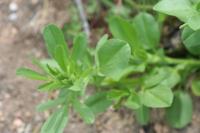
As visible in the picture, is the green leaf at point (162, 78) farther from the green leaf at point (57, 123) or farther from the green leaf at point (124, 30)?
the green leaf at point (57, 123)

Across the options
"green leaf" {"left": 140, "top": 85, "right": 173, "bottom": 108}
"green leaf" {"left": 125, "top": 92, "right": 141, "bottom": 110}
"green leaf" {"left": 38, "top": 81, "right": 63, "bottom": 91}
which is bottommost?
"green leaf" {"left": 140, "top": 85, "right": 173, "bottom": 108}

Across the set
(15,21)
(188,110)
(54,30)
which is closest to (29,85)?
(15,21)

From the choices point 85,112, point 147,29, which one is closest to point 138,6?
point 147,29

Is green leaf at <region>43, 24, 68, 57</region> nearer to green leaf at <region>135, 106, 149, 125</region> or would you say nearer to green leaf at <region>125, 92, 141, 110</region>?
green leaf at <region>125, 92, 141, 110</region>

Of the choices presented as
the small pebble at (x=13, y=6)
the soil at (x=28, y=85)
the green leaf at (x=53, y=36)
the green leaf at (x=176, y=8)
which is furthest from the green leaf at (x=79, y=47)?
the small pebble at (x=13, y=6)

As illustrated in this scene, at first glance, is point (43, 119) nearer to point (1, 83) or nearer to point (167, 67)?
point (1, 83)

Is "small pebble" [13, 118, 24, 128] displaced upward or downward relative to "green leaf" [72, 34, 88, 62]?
downward

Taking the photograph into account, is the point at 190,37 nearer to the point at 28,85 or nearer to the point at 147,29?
the point at 147,29

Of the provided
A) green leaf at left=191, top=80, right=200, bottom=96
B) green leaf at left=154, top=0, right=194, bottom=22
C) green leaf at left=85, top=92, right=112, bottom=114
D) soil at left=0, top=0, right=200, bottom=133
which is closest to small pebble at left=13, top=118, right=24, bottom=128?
soil at left=0, top=0, right=200, bottom=133
